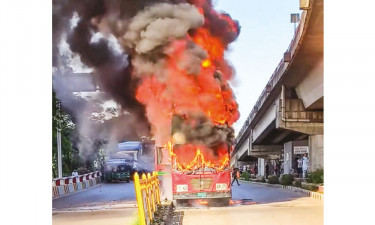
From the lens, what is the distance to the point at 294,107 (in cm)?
825

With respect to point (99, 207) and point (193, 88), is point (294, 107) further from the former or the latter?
point (99, 207)

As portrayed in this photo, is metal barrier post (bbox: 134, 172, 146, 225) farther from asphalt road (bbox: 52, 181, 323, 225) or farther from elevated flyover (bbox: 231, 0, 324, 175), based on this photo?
elevated flyover (bbox: 231, 0, 324, 175)

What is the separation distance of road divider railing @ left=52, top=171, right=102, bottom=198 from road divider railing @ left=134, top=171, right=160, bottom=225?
0.45 m

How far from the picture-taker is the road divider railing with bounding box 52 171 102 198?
313 inches

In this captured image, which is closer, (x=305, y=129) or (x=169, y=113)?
(x=305, y=129)

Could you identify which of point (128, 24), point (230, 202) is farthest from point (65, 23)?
point (230, 202)

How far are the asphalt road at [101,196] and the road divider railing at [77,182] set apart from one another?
2.9 inches

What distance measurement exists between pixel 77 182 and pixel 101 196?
574 mm

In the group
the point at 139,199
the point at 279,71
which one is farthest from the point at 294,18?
the point at 139,199

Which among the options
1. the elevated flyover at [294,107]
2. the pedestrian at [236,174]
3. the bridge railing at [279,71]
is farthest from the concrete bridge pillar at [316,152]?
the pedestrian at [236,174]

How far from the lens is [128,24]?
8141 mm

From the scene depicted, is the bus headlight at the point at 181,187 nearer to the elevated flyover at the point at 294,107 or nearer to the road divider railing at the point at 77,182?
the elevated flyover at the point at 294,107
